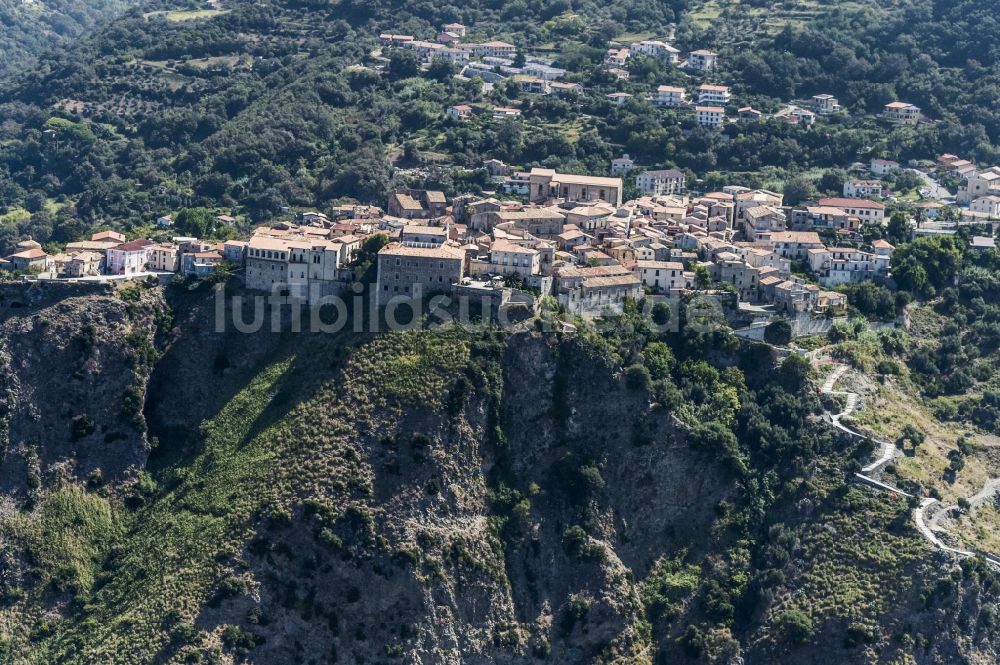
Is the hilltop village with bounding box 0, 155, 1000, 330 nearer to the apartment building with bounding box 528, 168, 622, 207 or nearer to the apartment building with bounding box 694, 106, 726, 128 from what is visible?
the apartment building with bounding box 528, 168, 622, 207

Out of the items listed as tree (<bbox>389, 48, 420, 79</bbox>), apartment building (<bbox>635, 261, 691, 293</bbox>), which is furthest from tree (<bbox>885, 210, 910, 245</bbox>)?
tree (<bbox>389, 48, 420, 79</bbox>)

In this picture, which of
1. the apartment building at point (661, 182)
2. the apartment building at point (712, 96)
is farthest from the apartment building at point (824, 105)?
the apartment building at point (661, 182)

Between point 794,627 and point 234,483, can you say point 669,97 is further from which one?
point 794,627

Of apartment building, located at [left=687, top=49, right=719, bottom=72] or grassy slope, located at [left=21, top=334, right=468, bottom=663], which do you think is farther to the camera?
apartment building, located at [left=687, top=49, right=719, bottom=72]

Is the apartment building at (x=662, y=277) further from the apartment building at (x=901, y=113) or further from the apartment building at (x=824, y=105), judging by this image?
the apartment building at (x=901, y=113)

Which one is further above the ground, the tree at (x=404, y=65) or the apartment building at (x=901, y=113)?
the tree at (x=404, y=65)

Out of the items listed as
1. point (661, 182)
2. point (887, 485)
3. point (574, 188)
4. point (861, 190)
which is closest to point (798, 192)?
point (861, 190)
